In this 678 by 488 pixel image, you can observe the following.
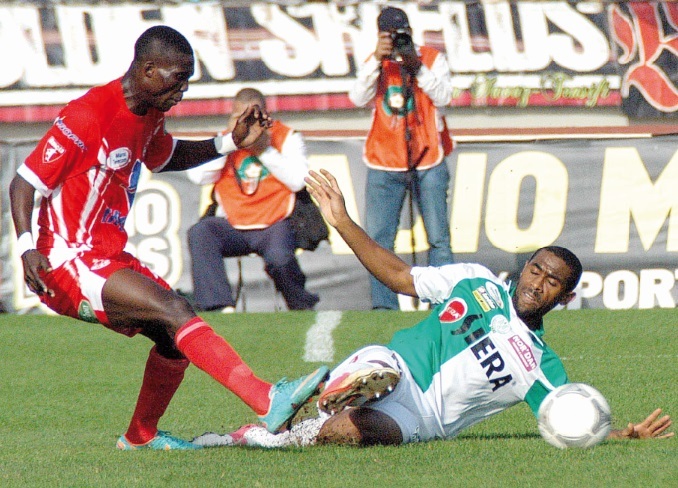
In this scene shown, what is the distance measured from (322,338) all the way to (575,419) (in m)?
3.97

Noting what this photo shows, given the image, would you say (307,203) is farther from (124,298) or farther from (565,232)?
(124,298)

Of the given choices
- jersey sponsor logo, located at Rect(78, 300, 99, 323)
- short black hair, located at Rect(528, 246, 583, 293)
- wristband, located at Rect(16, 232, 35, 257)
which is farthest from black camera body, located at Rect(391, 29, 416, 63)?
wristband, located at Rect(16, 232, 35, 257)

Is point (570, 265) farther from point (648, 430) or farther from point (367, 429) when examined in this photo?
point (367, 429)

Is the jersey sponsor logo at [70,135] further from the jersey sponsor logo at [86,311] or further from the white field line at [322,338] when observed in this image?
the white field line at [322,338]

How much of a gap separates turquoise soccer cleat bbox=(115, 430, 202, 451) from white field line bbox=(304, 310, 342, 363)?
2562 mm

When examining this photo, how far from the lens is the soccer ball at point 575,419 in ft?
16.9

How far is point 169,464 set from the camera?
4988 millimetres

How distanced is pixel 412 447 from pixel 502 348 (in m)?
0.59

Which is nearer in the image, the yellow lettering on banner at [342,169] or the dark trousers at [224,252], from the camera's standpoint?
the dark trousers at [224,252]

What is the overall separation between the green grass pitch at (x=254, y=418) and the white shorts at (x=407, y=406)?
10 cm

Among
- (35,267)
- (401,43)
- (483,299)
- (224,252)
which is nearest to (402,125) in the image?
(401,43)

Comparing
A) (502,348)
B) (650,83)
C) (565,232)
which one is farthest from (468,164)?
(502,348)

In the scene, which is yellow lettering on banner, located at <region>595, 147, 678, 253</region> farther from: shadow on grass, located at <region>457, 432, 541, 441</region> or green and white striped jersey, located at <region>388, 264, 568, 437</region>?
green and white striped jersey, located at <region>388, 264, 568, 437</region>

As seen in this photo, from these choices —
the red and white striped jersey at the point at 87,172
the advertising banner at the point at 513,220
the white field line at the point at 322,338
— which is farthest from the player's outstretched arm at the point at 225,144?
the advertising banner at the point at 513,220
